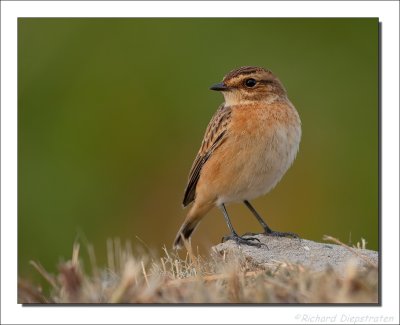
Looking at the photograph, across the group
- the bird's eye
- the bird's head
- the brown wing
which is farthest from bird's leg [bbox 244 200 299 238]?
the bird's eye

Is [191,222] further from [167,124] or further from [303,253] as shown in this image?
[303,253]

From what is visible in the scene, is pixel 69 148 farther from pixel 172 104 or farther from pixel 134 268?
pixel 134 268

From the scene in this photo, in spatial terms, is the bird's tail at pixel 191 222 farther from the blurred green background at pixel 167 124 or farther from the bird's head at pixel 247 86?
the bird's head at pixel 247 86

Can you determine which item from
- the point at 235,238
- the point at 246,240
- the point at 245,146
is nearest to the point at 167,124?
the point at 245,146

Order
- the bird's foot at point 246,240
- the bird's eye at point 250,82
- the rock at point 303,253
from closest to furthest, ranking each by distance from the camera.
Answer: the rock at point 303,253, the bird's foot at point 246,240, the bird's eye at point 250,82

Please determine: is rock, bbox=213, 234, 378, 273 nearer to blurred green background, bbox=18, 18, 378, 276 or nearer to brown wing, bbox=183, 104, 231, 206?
blurred green background, bbox=18, 18, 378, 276

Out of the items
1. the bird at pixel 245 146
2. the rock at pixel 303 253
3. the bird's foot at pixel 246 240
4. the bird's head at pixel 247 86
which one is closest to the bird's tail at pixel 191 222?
the bird at pixel 245 146
